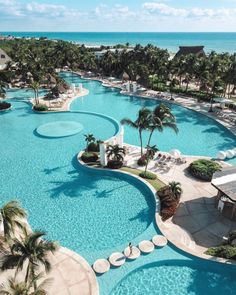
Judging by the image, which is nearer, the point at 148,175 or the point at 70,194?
the point at 70,194

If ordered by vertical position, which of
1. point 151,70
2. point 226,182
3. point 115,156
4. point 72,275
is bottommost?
point 72,275

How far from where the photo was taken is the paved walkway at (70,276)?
13758mm

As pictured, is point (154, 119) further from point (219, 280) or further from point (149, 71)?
point (149, 71)

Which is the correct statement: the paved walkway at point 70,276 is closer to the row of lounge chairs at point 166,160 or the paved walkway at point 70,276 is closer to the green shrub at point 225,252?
Answer: the green shrub at point 225,252

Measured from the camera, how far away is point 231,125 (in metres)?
35.3

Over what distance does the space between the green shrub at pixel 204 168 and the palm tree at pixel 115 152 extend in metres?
6.26

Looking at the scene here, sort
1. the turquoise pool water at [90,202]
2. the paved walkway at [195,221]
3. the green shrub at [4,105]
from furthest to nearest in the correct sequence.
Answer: the green shrub at [4,105], the paved walkway at [195,221], the turquoise pool water at [90,202]

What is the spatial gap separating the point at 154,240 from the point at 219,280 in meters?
4.07

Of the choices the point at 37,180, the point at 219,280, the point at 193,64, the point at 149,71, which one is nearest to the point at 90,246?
the point at 219,280

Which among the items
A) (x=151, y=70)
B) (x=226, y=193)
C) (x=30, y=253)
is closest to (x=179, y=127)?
(x=226, y=193)

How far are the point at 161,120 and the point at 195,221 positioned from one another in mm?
8947

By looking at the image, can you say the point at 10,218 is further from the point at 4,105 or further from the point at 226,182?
the point at 4,105

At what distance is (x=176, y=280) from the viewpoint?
15078 mm

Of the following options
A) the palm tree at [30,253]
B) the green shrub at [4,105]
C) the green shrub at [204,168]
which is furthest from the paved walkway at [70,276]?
the green shrub at [4,105]
